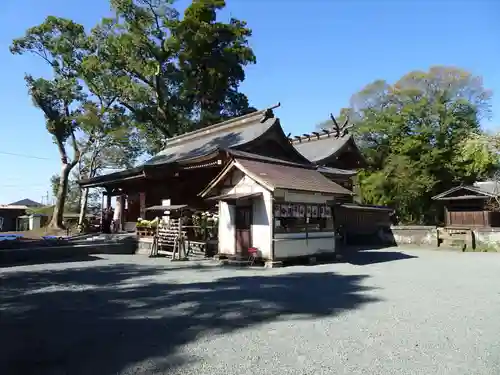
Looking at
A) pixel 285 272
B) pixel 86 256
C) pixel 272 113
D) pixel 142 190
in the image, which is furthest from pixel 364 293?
pixel 142 190

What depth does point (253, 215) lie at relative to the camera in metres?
12.6

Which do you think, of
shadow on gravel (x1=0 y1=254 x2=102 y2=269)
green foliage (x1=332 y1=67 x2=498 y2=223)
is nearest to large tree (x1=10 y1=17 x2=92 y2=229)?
shadow on gravel (x1=0 y1=254 x2=102 y2=269)

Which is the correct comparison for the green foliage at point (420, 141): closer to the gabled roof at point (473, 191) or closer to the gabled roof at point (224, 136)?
the gabled roof at point (473, 191)

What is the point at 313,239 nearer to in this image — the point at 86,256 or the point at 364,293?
the point at 364,293

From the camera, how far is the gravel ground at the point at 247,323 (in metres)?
4.04

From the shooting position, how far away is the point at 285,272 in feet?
35.8

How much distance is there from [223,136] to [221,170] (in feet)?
16.3

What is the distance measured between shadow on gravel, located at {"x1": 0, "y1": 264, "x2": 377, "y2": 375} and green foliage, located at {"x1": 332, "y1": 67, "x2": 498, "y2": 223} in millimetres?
23749

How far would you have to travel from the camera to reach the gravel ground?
404cm

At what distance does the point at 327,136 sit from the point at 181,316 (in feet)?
78.8

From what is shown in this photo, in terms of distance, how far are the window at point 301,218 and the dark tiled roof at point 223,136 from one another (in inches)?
178

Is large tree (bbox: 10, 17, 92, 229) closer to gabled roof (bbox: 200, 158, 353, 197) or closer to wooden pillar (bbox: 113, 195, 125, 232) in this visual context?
wooden pillar (bbox: 113, 195, 125, 232)

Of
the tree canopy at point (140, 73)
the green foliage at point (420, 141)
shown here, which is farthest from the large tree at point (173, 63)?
the green foliage at point (420, 141)

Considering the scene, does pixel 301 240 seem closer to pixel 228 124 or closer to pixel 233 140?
pixel 233 140
